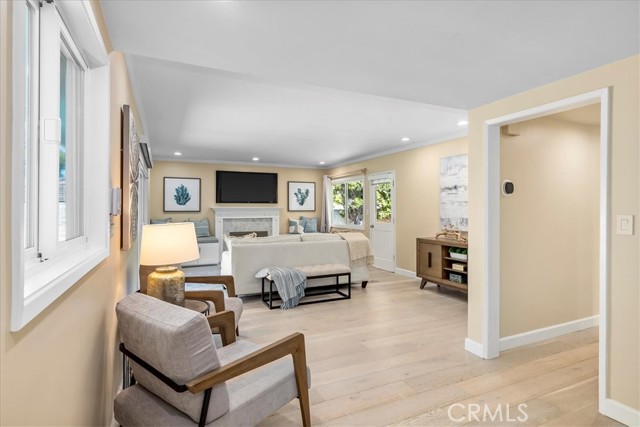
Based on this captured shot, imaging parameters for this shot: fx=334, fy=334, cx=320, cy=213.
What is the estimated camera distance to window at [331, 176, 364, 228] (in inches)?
299

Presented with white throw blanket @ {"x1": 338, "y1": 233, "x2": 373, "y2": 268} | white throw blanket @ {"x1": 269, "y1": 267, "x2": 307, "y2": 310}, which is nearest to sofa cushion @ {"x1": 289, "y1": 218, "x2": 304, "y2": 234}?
white throw blanket @ {"x1": 338, "y1": 233, "x2": 373, "y2": 268}

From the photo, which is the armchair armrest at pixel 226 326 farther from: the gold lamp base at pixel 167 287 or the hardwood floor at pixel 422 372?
the hardwood floor at pixel 422 372

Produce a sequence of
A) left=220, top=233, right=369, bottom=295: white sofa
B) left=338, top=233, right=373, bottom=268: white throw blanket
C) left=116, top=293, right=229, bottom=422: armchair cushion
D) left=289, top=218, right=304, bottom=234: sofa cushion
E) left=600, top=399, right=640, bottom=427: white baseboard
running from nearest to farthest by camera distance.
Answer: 1. left=116, top=293, right=229, bottom=422: armchair cushion
2. left=600, top=399, right=640, bottom=427: white baseboard
3. left=220, top=233, right=369, bottom=295: white sofa
4. left=338, top=233, right=373, bottom=268: white throw blanket
5. left=289, top=218, right=304, bottom=234: sofa cushion

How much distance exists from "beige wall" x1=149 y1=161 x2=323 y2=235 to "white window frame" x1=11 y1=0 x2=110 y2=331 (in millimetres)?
6487

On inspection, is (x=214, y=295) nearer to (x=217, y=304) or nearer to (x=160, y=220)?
(x=217, y=304)

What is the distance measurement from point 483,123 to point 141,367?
9.85 feet

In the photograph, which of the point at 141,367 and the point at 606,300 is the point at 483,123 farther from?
the point at 141,367

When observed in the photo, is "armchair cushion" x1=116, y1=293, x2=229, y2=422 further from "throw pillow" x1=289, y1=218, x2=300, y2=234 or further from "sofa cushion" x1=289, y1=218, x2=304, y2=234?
"throw pillow" x1=289, y1=218, x2=300, y2=234

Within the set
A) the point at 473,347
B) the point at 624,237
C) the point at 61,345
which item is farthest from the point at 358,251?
the point at 61,345

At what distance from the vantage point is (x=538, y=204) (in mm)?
3146

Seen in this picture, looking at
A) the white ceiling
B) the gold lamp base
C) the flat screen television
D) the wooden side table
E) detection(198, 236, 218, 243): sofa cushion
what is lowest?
the wooden side table

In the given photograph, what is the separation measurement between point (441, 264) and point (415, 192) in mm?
1607

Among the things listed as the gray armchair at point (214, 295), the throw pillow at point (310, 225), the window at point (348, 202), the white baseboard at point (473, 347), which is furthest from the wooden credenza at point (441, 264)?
the throw pillow at point (310, 225)

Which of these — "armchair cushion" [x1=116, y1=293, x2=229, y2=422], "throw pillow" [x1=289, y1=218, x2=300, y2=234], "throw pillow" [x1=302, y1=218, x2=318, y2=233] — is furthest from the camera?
"throw pillow" [x1=302, y1=218, x2=318, y2=233]
